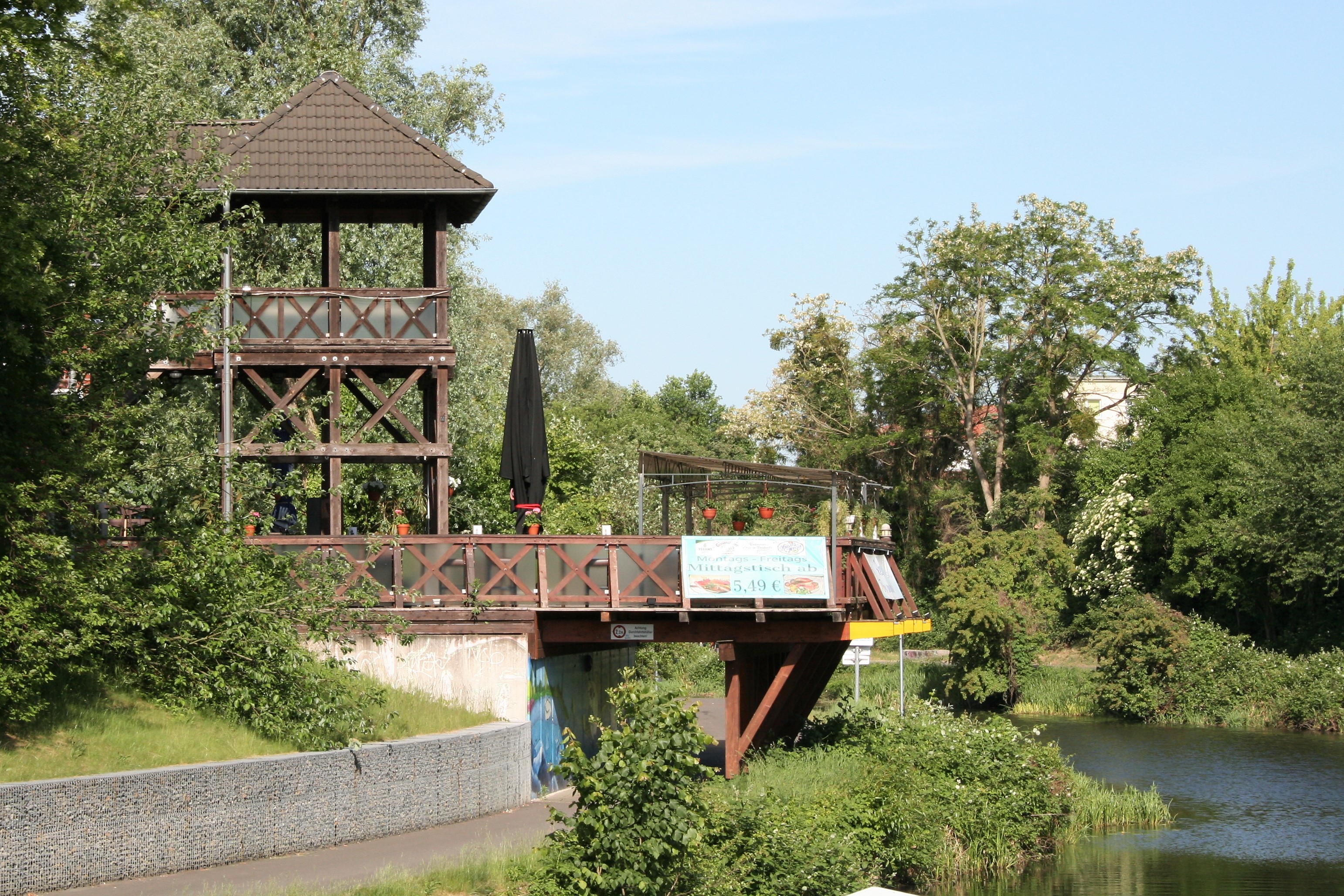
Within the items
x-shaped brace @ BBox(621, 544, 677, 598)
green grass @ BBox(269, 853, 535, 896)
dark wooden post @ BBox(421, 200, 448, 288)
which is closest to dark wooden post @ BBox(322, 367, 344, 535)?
dark wooden post @ BBox(421, 200, 448, 288)

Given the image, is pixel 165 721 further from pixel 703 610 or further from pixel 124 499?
pixel 703 610

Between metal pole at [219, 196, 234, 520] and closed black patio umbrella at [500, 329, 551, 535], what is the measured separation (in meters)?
4.44

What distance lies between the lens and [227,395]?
21.5 metres

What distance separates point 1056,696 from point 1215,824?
64.5 feet

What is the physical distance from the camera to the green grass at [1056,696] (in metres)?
43.5

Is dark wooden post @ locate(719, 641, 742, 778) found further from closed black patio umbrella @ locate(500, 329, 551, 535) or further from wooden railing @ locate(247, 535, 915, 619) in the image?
closed black patio umbrella @ locate(500, 329, 551, 535)

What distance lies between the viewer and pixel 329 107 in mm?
25406

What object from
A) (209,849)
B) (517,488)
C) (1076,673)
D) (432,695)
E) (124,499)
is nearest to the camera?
(209,849)

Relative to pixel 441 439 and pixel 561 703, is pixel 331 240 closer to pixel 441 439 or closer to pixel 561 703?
pixel 441 439

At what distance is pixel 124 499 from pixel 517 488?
7.70 meters

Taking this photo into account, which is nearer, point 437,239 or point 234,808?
point 234,808

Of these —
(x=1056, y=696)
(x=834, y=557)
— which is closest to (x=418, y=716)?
(x=834, y=557)

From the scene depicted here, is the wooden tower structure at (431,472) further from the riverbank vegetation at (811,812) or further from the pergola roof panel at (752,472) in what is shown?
the riverbank vegetation at (811,812)

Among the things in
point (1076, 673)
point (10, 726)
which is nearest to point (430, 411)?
point (10, 726)
